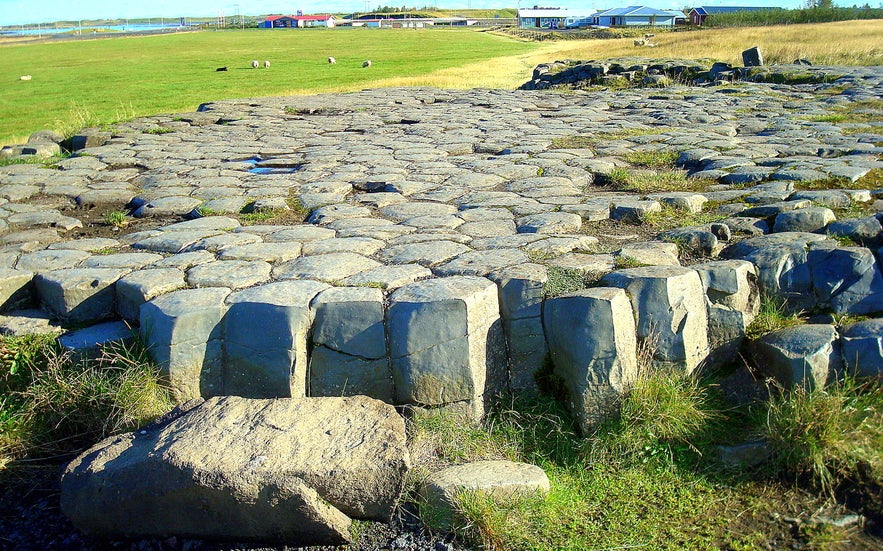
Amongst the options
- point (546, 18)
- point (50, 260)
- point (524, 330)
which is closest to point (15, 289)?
point (50, 260)

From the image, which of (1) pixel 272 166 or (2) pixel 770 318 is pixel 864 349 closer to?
(2) pixel 770 318

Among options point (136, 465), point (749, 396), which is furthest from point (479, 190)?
point (136, 465)

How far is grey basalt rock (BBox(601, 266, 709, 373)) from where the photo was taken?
3.38m

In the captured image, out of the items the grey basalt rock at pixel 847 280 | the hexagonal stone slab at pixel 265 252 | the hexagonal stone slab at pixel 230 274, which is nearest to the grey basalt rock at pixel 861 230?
the grey basalt rock at pixel 847 280

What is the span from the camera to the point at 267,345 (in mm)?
3369

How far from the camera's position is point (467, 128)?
862 centimetres

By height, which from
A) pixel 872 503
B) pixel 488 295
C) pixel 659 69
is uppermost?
pixel 659 69

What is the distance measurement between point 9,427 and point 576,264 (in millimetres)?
2698

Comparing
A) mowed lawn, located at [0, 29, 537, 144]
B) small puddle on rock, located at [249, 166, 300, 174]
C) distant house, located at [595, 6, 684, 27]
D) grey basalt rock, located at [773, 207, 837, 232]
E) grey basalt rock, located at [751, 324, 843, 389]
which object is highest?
distant house, located at [595, 6, 684, 27]

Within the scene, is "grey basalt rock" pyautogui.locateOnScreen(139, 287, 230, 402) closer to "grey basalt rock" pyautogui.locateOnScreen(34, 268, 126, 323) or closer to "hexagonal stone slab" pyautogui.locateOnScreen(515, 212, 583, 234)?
"grey basalt rock" pyautogui.locateOnScreen(34, 268, 126, 323)

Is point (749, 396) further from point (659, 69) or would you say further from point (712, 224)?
point (659, 69)

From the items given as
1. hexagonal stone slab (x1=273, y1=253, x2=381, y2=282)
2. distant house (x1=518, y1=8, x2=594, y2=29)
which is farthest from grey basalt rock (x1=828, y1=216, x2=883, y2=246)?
distant house (x1=518, y1=8, x2=594, y2=29)

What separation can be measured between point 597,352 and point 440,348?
679 millimetres

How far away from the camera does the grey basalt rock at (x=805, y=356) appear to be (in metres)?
3.23
